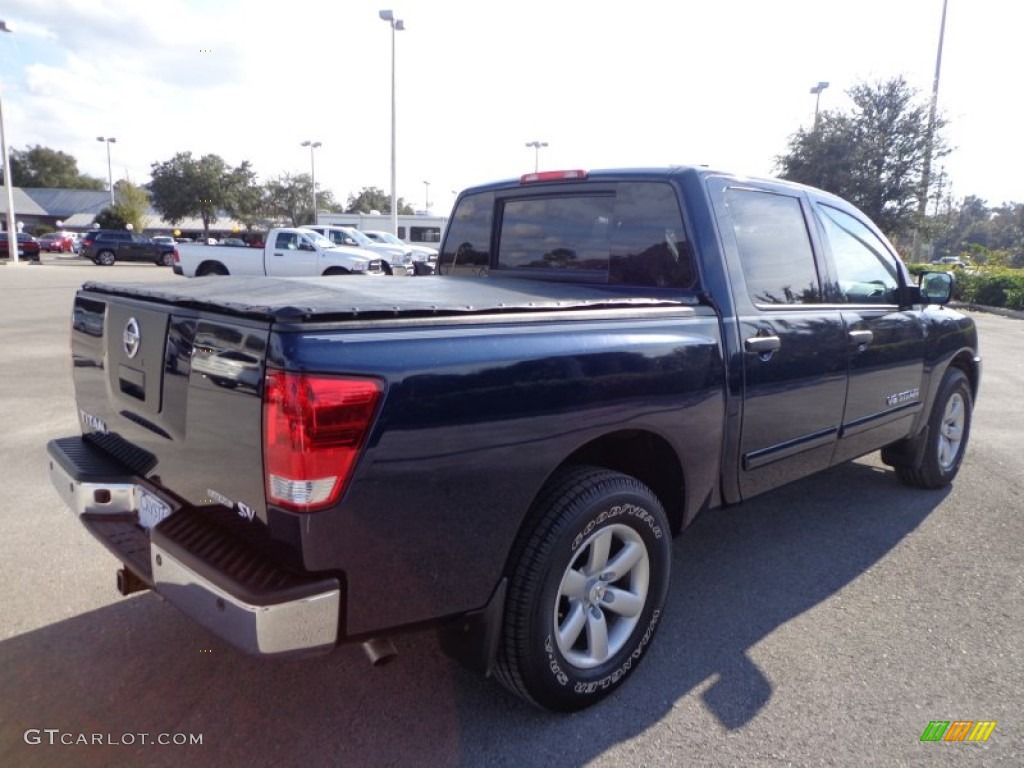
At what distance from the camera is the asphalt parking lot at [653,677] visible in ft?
8.14

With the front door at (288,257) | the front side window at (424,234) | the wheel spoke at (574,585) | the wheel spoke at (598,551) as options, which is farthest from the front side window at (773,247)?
the front side window at (424,234)

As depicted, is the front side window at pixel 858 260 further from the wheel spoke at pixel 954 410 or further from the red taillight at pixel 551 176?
the red taillight at pixel 551 176

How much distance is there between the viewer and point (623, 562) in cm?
273

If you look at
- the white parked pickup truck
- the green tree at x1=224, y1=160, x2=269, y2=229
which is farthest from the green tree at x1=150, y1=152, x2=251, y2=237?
the white parked pickup truck

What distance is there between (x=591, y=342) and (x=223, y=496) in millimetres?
1257

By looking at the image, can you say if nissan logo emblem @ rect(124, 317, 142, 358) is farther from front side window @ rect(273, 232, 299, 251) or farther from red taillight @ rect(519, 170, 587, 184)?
front side window @ rect(273, 232, 299, 251)

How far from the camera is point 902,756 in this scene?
252 cm

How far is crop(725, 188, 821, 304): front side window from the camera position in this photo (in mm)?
3396

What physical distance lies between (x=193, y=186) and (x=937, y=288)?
67.0 m

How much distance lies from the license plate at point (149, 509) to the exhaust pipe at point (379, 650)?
807mm

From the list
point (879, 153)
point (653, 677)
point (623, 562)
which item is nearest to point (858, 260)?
point (623, 562)

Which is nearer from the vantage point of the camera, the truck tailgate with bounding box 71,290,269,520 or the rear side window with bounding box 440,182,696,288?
the truck tailgate with bounding box 71,290,269,520

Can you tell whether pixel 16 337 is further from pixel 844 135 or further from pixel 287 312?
pixel 844 135

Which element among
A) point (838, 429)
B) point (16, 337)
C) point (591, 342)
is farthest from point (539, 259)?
point (16, 337)
